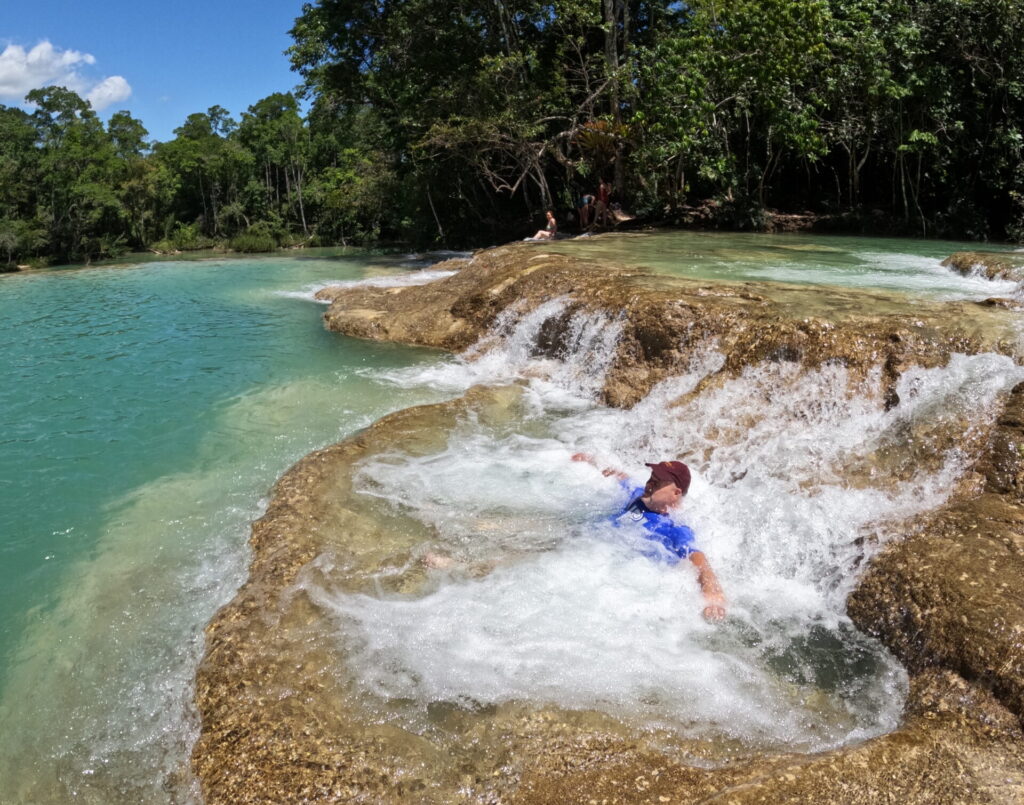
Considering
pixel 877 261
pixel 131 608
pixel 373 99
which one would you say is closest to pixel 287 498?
pixel 131 608

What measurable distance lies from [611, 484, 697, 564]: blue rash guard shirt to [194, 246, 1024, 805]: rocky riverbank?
1056mm

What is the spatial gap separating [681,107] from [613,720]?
1571 centimetres

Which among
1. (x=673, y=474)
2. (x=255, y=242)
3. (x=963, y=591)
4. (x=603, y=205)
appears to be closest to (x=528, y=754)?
(x=673, y=474)

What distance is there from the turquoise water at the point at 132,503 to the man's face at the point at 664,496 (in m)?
2.96

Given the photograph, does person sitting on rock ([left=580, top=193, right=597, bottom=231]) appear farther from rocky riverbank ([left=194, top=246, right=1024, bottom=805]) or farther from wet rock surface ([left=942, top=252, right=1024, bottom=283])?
rocky riverbank ([left=194, top=246, right=1024, bottom=805])

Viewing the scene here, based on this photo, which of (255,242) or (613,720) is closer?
(613,720)

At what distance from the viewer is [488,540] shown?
502 cm

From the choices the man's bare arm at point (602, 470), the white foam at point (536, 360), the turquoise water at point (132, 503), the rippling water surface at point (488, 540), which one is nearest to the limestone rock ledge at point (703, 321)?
the white foam at point (536, 360)

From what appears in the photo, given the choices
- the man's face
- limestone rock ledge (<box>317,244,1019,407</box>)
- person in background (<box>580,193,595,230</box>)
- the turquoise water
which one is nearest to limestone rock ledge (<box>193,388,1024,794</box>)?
the turquoise water

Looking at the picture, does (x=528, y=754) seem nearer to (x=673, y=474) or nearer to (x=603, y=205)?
(x=673, y=474)

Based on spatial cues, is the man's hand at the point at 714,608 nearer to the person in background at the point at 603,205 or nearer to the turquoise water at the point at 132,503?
the turquoise water at the point at 132,503

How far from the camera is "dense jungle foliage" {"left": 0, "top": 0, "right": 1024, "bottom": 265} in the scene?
601 inches

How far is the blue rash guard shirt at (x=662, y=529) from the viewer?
15.4 feet

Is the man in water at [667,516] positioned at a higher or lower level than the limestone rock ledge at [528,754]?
higher
